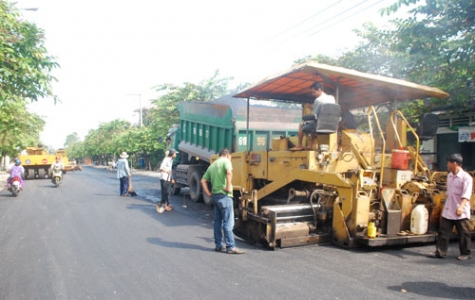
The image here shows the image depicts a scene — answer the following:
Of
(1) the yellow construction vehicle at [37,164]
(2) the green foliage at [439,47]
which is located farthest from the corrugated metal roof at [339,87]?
(1) the yellow construction vehicle at [37,164]

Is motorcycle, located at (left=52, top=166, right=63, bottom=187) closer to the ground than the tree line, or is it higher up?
closer to the ground

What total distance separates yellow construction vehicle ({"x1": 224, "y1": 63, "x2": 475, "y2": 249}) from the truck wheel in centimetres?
445

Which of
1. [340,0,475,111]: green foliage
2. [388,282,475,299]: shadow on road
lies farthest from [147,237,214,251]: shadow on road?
[340,0,475,111]: green foliage

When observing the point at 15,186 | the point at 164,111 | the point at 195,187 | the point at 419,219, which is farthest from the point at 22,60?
the point at 164,111

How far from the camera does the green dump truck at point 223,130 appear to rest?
10234mm

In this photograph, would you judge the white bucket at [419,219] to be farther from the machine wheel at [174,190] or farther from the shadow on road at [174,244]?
the machine wheel at [174,190]

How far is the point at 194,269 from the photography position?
4.89 meters

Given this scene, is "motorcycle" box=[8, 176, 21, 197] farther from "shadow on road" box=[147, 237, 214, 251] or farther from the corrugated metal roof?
the corrugated metal roof

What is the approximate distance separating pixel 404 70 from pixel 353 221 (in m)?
5.73

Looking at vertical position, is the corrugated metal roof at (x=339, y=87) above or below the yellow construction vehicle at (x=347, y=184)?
above

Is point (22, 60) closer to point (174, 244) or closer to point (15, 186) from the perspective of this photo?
point (174, 244)

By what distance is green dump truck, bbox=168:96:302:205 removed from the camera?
33.6ft

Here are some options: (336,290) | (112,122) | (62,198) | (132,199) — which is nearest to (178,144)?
(132,199)

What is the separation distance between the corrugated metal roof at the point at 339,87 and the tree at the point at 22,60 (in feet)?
12.5
